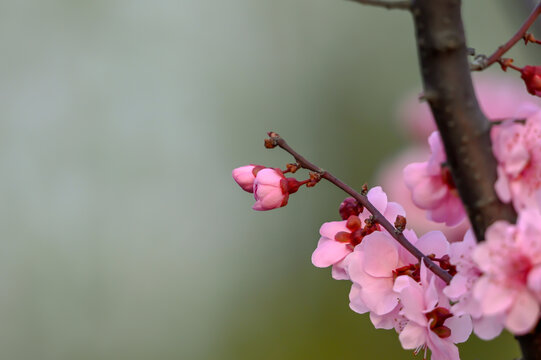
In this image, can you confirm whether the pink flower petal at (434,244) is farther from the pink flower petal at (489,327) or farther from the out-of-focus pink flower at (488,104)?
the out-of-focus pink flower at (488,104)

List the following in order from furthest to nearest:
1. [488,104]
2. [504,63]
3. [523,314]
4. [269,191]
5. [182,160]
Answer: [182,160] → [488,104] → [269,191] → [504,63] → [523,314]

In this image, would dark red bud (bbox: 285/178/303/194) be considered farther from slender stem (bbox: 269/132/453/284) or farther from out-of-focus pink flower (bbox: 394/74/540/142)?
out-of-focus pink flower (bbox: 394/74/540/142)

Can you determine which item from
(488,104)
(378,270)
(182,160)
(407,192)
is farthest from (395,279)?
(182,160)

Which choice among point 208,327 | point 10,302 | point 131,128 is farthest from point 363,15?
point 10,302

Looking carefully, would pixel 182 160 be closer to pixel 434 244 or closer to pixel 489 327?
pixel 434 244

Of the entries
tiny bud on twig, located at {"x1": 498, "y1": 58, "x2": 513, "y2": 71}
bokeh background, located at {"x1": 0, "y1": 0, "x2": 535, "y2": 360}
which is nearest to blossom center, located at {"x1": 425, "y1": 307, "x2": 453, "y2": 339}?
tiny bud on twig, located at {"x1": 498, "y1": 58, "x2": 513, "y2": 71}

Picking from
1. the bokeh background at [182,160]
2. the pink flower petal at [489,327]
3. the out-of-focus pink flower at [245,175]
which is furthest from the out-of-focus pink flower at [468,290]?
the bokeh background at [182,160]

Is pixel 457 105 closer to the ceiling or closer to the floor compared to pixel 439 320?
closer to the ceiling
